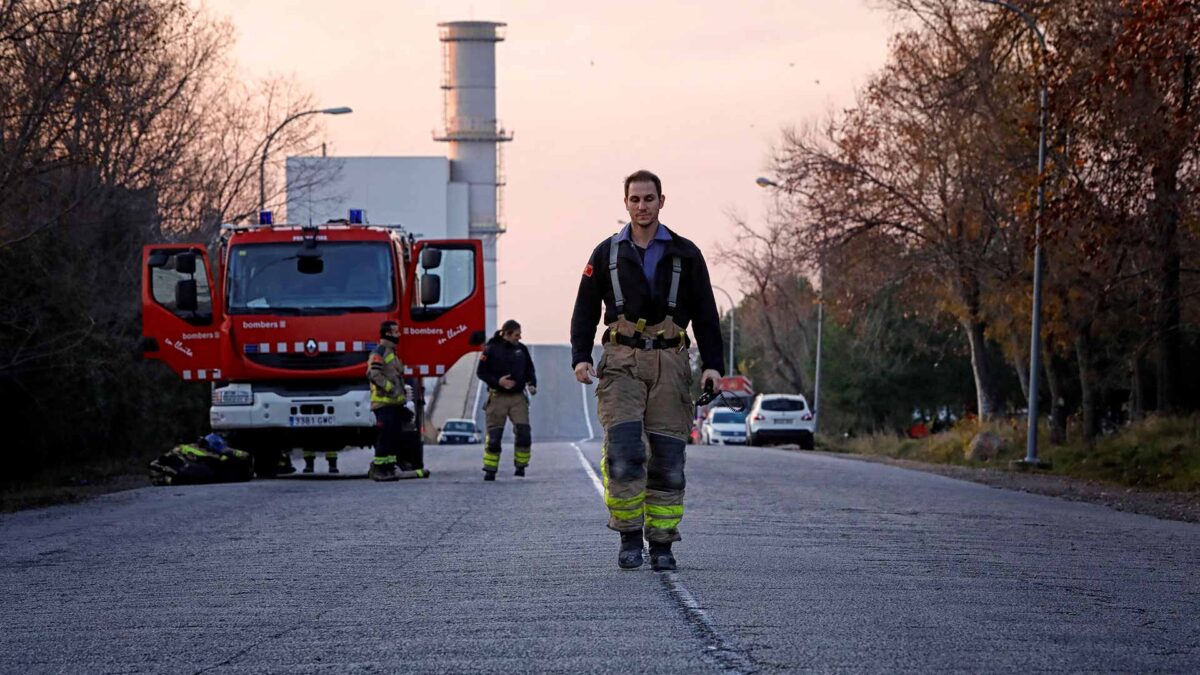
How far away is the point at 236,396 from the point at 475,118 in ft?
363

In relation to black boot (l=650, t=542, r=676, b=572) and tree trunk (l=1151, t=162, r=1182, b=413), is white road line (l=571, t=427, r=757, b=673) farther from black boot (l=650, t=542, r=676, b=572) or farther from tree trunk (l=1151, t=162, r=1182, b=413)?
tree trunk (l=1151, t=162, r=1182, b=413)

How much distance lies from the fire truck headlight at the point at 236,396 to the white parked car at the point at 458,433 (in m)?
41.9

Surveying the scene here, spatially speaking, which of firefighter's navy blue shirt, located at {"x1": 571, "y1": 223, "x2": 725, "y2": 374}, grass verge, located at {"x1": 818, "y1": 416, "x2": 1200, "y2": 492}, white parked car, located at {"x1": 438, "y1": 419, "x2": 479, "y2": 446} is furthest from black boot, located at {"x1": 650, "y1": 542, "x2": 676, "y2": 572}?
white parked car, located at {"x1": 438, "y1": 419, "x2": 479, "y2": 446}

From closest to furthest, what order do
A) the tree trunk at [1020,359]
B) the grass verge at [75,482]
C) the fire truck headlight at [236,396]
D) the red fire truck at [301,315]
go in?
the grass verge at [75,482], the red fire truck at [301,315], the fire truck headlight at [236,396], the tree trunk at [1020,359]

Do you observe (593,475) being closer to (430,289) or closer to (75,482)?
(430,289)

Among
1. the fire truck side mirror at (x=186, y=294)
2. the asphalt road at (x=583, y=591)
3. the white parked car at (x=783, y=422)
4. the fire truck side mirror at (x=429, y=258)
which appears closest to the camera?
the asphalt road at (x=583, y=591)

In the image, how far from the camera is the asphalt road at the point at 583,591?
693 centimetres

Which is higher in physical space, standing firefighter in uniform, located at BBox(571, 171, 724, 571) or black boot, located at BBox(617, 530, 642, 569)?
standing firefighter in uniform, located at BBox(571, 171, 724, 571)

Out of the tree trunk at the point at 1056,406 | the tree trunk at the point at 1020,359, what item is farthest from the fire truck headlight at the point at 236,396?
the tree trunk at the point at 1020,359

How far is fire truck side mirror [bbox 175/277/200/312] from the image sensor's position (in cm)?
2230

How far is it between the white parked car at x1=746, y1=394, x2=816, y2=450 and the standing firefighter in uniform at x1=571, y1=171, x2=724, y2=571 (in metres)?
39.9

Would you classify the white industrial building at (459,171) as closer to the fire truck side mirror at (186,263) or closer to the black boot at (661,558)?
the fire truck side mirror at (186,263)

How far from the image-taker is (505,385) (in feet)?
68.4

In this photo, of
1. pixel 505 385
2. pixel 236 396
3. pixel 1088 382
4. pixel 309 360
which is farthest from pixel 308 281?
pixel 1088 382
